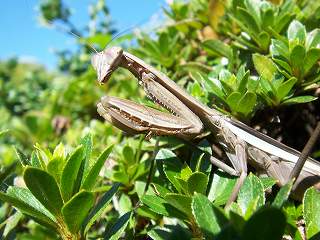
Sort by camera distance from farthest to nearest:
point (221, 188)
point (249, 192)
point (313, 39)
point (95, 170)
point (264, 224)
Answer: point (313, 39)
point (221, 188)
point (95, 170)
point (249, 192)
point (264, 224)

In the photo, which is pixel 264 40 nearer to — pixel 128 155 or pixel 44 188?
pixel 128 155

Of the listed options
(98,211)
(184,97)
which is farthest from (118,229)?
(184,97)

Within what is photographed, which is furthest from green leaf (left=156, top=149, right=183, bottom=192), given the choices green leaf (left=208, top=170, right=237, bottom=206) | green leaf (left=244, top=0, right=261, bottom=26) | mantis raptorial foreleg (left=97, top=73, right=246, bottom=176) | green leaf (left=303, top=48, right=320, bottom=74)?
green leaf (left=244, top=0, right=261, bottom=26)

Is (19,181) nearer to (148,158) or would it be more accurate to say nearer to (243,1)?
(148,158)

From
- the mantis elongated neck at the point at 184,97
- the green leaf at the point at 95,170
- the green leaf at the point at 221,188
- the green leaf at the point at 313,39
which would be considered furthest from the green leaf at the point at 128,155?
the green leaf at the point at 313,39

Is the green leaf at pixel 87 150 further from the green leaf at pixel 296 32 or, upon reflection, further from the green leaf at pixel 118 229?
the green leaf at pixel 296 32

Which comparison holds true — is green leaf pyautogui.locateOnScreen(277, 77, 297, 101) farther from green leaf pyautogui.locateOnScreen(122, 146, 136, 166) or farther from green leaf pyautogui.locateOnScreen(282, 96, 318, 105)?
green leaf pyautogui.locateOnScreen(122, 146, 136, 166)

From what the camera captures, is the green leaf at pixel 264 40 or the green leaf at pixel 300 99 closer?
the green leaf at pixel 300 99
